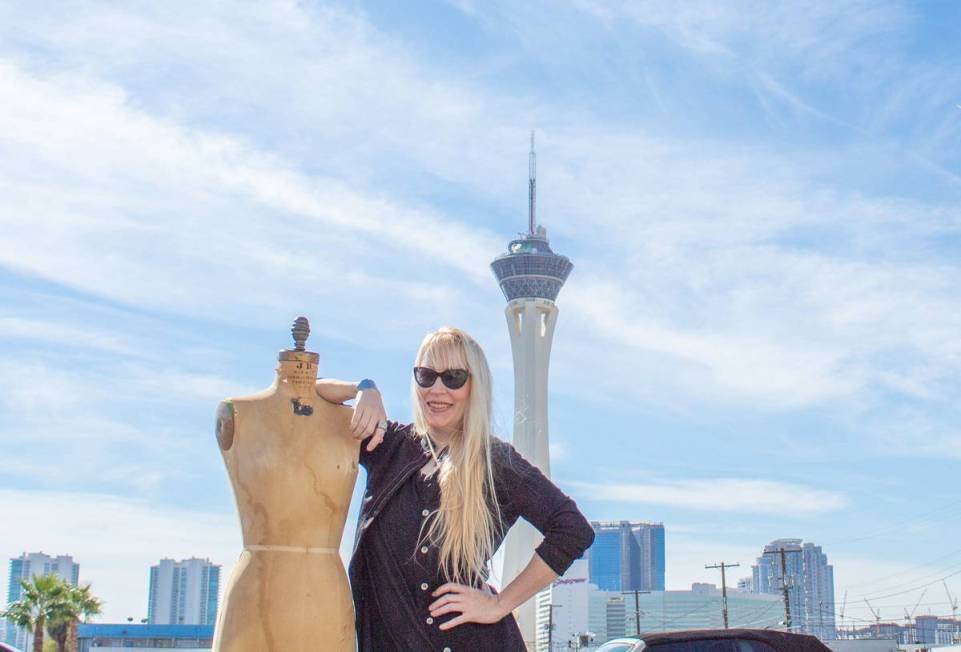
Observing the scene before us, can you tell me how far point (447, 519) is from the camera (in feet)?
14.9

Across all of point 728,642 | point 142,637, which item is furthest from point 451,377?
point 142,637

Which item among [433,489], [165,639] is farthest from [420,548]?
[165,639]

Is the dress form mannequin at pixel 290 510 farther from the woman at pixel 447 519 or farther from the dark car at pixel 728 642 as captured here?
the dark car at pixel 728 642

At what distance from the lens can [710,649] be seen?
703 centimetres

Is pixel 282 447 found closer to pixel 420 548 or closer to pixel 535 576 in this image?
pixel 420 548

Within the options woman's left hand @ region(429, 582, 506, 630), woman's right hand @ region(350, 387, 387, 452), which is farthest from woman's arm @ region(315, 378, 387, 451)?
woman's left hand @ region(429, 582, 506, 630)

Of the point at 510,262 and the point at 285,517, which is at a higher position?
the point at 510,262

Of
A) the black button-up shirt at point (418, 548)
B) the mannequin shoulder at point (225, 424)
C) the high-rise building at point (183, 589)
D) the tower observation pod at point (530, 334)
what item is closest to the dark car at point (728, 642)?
the black button-up shirt at point (418, 548)

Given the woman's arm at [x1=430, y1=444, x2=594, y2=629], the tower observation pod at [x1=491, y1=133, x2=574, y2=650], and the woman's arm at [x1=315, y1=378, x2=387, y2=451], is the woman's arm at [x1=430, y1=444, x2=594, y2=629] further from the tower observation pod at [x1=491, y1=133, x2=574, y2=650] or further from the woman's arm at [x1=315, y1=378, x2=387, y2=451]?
the tower observation pod at [x1=491, y1=133, x2=574, y2=650]

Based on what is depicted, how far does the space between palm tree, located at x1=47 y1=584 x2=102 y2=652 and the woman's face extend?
31.9m

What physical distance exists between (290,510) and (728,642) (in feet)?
10.9

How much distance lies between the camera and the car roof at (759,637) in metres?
6.95

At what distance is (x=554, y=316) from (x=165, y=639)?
213ft

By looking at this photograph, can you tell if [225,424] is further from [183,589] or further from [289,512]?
[183,589]
